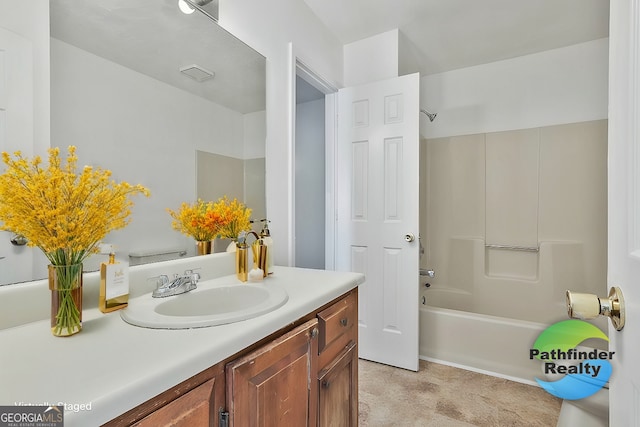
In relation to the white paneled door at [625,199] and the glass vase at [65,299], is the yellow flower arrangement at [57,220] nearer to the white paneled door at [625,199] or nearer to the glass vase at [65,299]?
the glass vase at [65,299]

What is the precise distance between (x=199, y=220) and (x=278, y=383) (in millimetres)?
738

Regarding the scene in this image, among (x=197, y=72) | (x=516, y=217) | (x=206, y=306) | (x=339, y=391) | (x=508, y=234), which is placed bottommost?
(x=339, y=391)

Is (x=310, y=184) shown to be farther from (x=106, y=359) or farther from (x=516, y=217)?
(x=106, y=359)

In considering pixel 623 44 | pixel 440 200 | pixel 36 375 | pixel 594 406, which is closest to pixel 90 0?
pixel 36 375

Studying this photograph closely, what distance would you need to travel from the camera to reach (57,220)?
70 cm

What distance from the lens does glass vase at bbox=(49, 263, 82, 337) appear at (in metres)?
0.69

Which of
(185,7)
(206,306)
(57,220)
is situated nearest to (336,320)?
(206,306)

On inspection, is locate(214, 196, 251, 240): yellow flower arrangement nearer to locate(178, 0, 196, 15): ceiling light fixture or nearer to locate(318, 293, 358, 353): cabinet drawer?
locate(318, 293, 358, 353): cabinet drawer

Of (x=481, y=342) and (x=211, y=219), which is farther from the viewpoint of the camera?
(x=481, y=342)

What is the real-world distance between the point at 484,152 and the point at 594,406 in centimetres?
206

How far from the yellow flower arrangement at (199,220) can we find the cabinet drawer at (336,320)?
604 mm

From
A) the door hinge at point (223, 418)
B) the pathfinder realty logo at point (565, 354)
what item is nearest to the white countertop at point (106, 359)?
the door hinge at point (223, 418)

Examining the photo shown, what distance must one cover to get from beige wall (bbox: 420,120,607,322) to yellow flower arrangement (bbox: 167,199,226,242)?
7.43ft

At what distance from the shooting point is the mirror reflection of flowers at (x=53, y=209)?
0.68m
